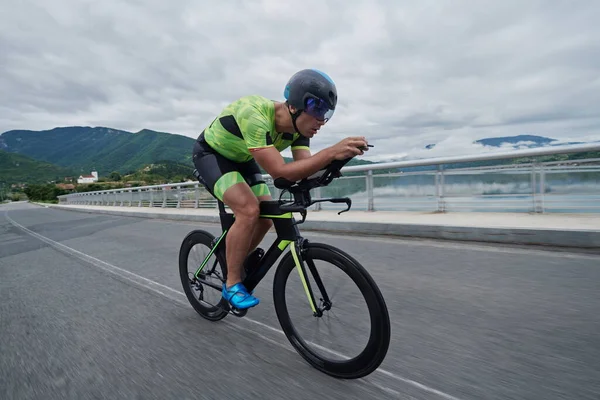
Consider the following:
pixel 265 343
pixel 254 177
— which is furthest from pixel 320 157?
pixel 265 343

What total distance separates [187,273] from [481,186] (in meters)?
6.99

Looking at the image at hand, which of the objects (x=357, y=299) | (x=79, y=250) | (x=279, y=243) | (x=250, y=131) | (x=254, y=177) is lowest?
(x=79, y=250)

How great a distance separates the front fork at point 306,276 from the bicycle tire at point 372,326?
0.03 m

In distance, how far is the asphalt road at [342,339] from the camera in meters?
2.07

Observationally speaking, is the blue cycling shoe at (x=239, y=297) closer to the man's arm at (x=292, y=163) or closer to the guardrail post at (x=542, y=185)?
the man's arm at (x=292, y=163)

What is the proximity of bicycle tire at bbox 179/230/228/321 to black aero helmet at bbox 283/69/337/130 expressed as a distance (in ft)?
4.77

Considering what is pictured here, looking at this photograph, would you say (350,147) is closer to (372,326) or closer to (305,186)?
(305,186)

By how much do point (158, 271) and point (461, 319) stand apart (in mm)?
4135

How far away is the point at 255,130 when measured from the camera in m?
2.31

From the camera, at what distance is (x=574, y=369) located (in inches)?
83.1

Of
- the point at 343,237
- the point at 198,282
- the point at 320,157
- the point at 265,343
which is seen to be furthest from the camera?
the point at 343,237

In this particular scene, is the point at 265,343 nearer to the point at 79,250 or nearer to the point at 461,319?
the point at 461,319

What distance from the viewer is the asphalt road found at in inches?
81.7

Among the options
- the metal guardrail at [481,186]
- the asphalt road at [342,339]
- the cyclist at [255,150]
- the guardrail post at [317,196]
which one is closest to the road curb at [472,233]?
the asphalt road at [342,339]
